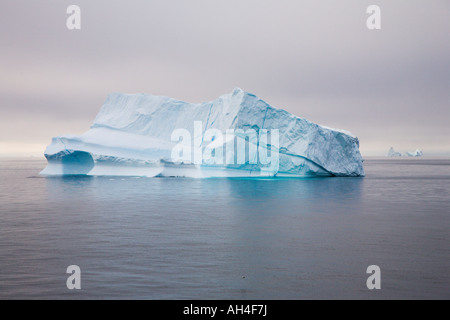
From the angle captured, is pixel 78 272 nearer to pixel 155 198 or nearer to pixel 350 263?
pixel 350 263

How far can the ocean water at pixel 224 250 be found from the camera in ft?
20.5

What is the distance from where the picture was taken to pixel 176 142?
30844mm

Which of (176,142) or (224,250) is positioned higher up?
(176,142)

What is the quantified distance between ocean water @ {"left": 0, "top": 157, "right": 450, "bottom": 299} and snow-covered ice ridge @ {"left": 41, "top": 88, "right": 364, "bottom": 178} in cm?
1157

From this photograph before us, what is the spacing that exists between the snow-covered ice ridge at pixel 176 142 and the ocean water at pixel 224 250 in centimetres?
1157

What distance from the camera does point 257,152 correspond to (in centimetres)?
2697

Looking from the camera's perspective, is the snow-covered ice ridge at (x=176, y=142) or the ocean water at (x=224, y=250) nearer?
the ocean water at (x=224, y=250)

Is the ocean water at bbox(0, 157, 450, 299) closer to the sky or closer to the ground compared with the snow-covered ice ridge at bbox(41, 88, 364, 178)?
closer to the ground

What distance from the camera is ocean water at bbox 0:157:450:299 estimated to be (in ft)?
20.5

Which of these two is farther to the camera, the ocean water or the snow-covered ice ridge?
the snow-covered ice ridge

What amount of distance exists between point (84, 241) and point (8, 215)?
5.95 metres

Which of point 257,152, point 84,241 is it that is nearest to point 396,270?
point 84,241

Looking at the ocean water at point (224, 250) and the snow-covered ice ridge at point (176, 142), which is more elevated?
the snow-covered ice ridge at point (176, 142)

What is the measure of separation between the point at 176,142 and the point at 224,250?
22621 millimetres
